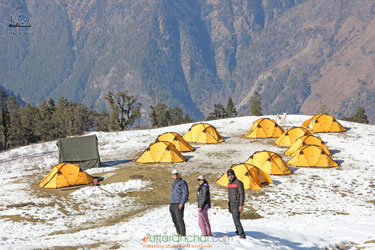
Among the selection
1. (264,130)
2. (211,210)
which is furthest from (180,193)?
(264,130)

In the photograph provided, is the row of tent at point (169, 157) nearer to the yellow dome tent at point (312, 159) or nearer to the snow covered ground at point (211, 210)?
the yellow dome tent at point (312, 159)

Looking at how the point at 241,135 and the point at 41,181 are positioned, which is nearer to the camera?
the point at 41,181

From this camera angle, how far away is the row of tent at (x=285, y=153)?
2520cm

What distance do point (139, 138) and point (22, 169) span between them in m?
13.5

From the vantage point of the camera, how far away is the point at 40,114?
97000mm

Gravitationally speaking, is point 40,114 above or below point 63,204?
above

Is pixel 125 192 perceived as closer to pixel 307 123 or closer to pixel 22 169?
pixel 22 169

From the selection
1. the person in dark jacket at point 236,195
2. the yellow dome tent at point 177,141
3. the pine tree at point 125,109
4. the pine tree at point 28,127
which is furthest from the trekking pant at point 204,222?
the pine tree at point 28,127

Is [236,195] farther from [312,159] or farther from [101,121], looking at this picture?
[101,121]

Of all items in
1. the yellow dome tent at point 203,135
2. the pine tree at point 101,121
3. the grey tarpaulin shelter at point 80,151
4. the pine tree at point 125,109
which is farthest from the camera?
the pine tree at point 101,121

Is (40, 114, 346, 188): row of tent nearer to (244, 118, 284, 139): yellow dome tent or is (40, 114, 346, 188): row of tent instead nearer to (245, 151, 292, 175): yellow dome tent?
(245, 151, 292, 175): yellow dome tent

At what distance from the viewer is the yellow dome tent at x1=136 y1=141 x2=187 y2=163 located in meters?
31.8

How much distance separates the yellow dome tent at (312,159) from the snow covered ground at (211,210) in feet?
2.52

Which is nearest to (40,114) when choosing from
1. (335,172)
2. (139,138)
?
(139,138)
